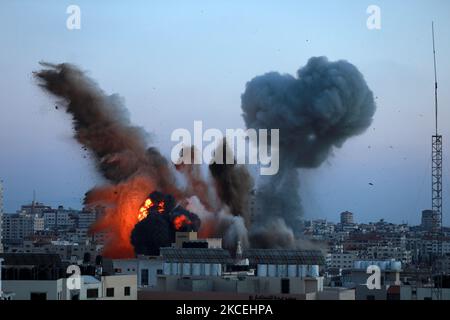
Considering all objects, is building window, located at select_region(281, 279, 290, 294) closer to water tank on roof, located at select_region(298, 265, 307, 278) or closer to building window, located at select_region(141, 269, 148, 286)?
water tank on roof, located at select_region(298, 265, 307, 278)

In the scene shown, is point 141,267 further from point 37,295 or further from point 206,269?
point 37,295

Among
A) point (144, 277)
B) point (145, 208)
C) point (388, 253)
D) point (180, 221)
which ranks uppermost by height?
point (145, 208)

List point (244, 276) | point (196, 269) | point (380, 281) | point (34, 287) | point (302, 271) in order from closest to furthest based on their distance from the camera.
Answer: point (34, 287), point (302, 271), point (244, 276), point (196, 269), point (380, 281)

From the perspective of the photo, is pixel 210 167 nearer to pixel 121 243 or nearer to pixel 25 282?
pixel 121 243

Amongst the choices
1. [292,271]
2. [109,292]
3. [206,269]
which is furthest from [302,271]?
[109,292]

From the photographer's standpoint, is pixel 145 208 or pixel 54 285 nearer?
pixel 54 285

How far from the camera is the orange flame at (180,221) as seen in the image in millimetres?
63750

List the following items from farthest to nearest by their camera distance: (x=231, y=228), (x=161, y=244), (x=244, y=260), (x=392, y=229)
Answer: (x=392, y=229) < (x=231, y=228) < (x=161, y=244) < (x=244, y=260)

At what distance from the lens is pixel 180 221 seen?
64000 mm

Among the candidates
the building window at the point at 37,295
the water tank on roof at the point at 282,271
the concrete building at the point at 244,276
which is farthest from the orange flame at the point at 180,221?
the building window at the point at 37,295

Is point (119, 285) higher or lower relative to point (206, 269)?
lower

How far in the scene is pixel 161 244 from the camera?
6203 centimetres
